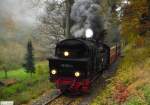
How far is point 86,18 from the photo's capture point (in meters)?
23.2

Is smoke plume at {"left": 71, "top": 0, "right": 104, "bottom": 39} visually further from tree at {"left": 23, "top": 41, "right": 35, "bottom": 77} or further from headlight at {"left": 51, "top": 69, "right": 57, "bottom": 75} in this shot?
tree at {"left": 23, "top": 41, "right": 35, "bottom": 77}

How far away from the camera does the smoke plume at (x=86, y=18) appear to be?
75.0 feet

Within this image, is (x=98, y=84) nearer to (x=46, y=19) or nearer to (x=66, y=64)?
(x=66, y=64)

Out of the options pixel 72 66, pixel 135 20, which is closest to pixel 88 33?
pixel 135 20

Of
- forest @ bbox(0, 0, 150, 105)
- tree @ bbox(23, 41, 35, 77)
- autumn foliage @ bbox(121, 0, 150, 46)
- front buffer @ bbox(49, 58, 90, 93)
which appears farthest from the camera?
tree @ bbox(23, 41, 35, 77)

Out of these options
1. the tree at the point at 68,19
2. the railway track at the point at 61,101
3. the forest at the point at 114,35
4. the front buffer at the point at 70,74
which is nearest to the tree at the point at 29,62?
the forest at the point at 114,35

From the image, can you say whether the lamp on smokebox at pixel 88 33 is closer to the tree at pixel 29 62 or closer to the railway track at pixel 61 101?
the railway track at pixel 61 101

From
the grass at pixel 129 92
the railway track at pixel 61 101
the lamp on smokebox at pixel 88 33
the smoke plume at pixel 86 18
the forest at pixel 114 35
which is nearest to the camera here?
the grass at pixel 129 92

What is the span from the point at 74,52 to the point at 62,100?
110 inches

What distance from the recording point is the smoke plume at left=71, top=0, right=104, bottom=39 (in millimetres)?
22866

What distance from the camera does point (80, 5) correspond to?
24156mm

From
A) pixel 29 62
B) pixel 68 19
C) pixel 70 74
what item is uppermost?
pixel 68 19

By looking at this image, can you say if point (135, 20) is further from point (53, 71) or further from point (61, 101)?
point (61, 101)

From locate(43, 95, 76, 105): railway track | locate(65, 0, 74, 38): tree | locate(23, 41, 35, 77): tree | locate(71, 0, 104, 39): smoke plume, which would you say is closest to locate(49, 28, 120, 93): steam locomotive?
locate(43, 95, 76, 105): railway track
